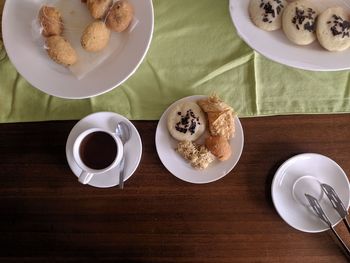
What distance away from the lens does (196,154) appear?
0.72 m

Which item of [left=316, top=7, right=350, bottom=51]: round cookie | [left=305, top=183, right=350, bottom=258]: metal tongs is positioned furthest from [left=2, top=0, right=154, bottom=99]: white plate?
[left=305, top=183, right=350, bottom=258]: metal tongs

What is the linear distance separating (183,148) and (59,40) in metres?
0.35

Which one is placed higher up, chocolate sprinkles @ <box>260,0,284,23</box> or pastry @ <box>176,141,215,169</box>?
chocolate sprinkles @ <box>260,0,284,23</box>

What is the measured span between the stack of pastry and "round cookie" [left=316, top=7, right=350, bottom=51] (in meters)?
0.24

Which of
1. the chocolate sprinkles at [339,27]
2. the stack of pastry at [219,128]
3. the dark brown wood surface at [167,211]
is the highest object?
the chocolate sprinkles at [339,27]

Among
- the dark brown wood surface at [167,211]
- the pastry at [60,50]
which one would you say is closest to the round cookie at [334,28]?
the dark brown wood surface at [167,211]

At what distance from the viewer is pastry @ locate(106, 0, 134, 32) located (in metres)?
0.75

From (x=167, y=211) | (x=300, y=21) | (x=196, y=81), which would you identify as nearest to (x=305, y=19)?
(x=300, y=21)

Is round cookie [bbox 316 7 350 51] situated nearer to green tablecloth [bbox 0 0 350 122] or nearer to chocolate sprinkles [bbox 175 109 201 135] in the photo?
green tablecloth [bbox 0 0 350 122]

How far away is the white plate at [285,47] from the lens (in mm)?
739

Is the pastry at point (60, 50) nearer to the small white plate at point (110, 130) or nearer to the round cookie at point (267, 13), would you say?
the small white plate at point (110, 130)

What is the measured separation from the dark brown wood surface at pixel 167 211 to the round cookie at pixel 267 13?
0.65 feet

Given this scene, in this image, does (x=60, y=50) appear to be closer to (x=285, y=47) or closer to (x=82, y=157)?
(x=82, y=157)

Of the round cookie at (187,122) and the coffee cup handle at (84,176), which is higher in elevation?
the round cookie at (187,122)
